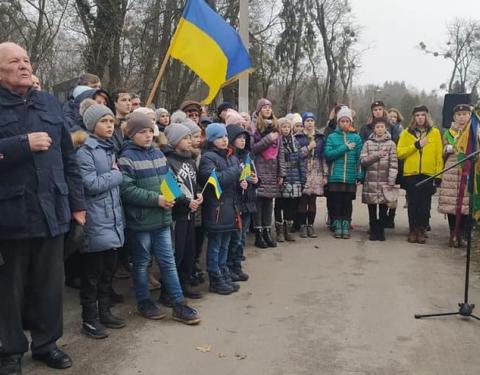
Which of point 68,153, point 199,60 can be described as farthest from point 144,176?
point 199,60

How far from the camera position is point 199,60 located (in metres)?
6.44

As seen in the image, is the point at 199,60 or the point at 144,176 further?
the point at 199,60

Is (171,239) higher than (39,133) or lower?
lower

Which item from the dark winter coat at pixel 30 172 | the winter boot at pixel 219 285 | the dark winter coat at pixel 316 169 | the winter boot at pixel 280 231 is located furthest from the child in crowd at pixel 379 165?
the dark winter coat at pixel 30 172

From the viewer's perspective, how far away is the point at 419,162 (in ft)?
25.2

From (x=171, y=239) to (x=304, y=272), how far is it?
6.56 feet

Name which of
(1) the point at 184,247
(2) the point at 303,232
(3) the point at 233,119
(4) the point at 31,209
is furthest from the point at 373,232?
(4) the point at 31,209

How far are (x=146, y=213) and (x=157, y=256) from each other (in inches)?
15.8

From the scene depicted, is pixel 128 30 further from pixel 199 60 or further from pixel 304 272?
pixel 304 272

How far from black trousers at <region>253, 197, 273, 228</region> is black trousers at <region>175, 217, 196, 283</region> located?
206 cm

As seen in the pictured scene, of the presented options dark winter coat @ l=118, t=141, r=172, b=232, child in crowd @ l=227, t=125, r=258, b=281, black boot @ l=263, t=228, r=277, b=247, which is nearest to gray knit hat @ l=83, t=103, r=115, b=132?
dark winter coat @ l=118, t=141, r=172, b=232

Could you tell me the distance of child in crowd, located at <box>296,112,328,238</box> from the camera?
7949 mm

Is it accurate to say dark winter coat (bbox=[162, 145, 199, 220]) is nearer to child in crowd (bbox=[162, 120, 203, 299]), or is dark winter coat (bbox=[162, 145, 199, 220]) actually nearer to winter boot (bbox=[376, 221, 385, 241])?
child in crowd (bbox=[162, 120, 203, 299])

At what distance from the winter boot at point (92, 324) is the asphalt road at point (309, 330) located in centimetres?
6
